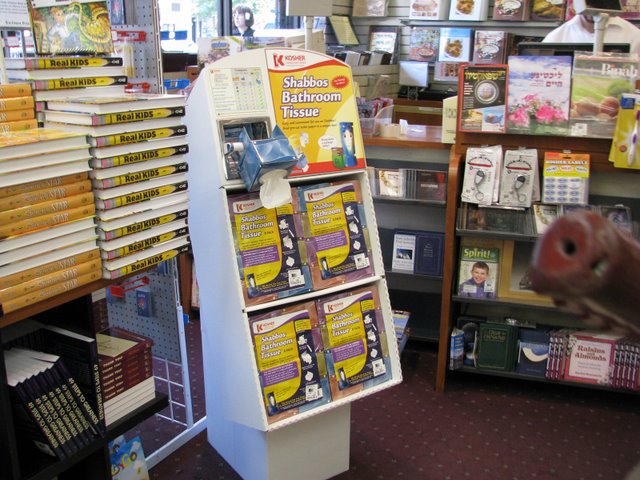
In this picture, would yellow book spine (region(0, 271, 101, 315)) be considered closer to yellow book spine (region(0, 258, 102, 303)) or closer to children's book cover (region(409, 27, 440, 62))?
yellow book spine (region(0, 258, 102, 303))

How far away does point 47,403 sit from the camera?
193cm

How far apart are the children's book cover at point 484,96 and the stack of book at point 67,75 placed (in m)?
1.67

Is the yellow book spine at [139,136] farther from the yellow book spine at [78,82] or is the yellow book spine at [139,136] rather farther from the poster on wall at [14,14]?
the poster on wall at [14,14]

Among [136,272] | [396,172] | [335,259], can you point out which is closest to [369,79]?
[396,172]

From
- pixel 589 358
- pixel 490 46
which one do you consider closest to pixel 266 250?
pixel 589 358

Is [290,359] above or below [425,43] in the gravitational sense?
below

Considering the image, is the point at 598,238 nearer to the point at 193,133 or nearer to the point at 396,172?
the point at 193,133

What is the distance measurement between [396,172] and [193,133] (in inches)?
57.3

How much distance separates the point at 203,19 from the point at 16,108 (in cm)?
460

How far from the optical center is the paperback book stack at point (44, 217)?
170cm

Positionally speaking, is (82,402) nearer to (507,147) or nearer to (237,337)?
(237,337)

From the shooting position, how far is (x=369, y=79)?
577cm

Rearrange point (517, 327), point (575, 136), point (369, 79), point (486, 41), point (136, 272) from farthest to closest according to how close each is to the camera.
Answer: point (486, 41), point (369, 79), point (517, 327), point (575, 136), point (136, 272)

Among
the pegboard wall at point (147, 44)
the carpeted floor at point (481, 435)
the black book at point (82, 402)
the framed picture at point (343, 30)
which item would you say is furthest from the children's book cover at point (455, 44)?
the black book at point (82, 402)
